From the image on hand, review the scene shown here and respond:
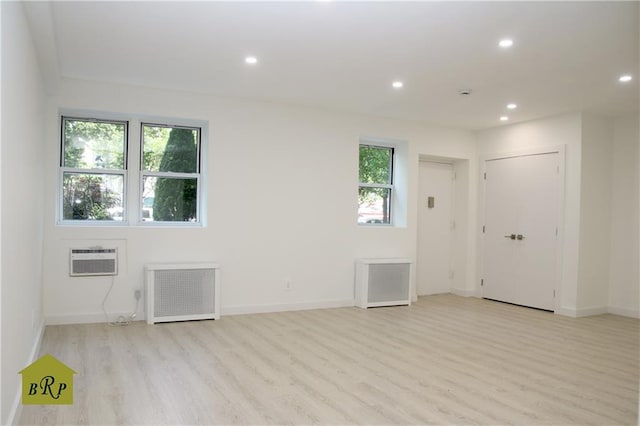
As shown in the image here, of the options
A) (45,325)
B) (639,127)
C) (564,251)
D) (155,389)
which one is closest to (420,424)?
(155,389)

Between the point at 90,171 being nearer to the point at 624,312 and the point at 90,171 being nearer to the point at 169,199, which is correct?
the point at 169,199

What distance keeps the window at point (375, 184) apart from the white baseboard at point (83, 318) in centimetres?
331

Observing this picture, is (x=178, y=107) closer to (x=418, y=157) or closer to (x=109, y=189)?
(x=109, y=189)

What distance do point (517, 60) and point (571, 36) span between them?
1.86ft

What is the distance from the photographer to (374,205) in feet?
21.9

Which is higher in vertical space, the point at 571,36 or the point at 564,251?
the point at 571,36

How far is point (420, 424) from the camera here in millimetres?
2611

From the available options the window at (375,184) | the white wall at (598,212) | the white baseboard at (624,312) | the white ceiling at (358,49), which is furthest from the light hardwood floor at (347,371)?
the white ceiling at (358,49)

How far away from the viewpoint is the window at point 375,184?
6.57 m

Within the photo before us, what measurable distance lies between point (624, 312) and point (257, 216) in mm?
4928

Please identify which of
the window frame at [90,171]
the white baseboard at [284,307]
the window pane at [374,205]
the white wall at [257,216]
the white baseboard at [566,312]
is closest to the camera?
the white wall at [257,216]

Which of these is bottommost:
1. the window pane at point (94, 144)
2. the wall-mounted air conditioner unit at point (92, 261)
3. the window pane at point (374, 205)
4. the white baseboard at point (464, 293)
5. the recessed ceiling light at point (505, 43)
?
the white baseboard at point (464, 293)

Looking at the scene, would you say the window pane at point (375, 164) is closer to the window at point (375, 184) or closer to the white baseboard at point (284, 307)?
the window at point (375, 184)

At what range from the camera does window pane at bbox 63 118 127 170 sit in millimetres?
4938
